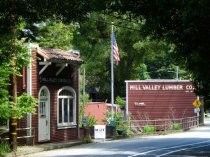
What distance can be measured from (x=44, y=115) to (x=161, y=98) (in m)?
24.8

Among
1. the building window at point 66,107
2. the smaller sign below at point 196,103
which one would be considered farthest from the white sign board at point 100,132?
the smaller sign below at point 196,103

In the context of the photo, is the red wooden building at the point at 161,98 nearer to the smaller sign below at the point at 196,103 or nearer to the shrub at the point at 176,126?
the smaller sign below at the point at 196,103

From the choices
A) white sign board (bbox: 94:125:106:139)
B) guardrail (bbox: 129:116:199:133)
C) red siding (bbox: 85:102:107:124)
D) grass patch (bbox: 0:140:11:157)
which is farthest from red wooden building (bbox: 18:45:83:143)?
red siding (bbox: 85:102:107:124)

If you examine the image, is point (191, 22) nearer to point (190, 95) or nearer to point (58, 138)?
point (58, 138)

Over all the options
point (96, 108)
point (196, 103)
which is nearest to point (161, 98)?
point (196, 103)

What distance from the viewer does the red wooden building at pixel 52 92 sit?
97.8 ft

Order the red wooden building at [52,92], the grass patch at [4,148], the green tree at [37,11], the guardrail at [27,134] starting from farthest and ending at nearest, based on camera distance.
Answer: the red wooden building at [52,92] < the guardrail at [27,134] < the grass patch at [4,148] < the green tree at [37,11]

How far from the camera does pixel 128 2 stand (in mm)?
16297

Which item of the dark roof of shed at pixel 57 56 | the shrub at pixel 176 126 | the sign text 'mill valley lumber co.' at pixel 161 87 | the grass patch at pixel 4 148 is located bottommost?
the grass patch at pixel 4 148

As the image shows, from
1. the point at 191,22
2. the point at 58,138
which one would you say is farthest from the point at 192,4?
the point at 58,138

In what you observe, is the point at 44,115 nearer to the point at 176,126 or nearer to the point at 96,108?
the point at 176,126

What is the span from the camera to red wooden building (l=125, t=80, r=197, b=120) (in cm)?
5497

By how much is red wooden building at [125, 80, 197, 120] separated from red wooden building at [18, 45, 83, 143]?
20.6 m

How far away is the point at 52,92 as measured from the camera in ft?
105
